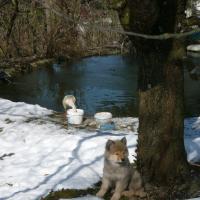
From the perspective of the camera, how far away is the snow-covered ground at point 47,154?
6008mm

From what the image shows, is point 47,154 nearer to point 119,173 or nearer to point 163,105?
point 119,173

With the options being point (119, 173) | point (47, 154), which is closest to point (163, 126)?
point (119, 173)

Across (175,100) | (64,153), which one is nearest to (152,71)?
(175,100)

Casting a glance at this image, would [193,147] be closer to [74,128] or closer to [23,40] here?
[74,128]

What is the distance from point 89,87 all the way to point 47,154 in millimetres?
7180

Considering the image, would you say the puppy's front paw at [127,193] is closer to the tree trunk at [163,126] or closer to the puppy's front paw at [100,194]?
the puppy's front paw at [100,194]

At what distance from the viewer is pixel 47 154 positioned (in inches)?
284

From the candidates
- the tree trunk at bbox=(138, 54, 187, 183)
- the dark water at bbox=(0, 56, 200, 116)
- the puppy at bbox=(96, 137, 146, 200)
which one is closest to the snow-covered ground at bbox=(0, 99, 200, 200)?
the puppy at bbox=(96, 137, 146, 200)

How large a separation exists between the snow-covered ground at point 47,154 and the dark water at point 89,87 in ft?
9.58

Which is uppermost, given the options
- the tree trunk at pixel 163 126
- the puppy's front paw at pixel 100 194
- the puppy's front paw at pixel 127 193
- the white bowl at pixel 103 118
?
the tree trunk at pixel 163 126

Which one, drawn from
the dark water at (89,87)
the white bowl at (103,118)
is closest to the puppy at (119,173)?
the white bowl at (103,118)

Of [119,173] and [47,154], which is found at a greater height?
[119,173]

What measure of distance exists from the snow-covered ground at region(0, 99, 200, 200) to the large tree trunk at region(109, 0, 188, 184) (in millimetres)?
905

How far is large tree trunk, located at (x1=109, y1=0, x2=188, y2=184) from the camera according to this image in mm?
5160
